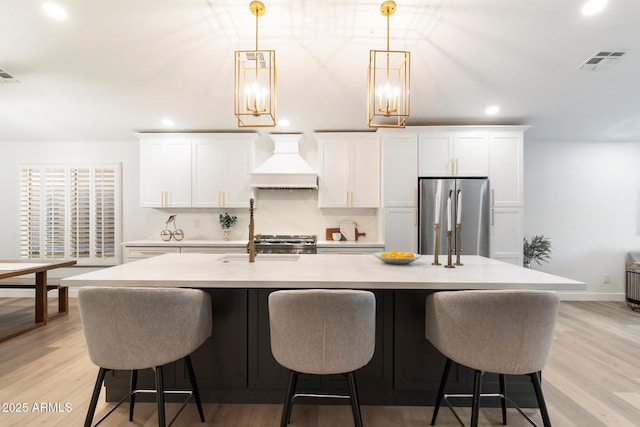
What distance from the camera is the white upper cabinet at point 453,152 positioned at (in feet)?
13.9

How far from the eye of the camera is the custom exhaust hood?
14.6ft

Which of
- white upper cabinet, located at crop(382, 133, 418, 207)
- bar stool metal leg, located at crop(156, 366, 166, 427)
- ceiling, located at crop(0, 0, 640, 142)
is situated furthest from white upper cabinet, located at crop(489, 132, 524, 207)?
bar stool metal leg, located at crop(156, 366, 166, 427)

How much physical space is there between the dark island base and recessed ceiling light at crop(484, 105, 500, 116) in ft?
9.70

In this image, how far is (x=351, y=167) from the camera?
4613mm

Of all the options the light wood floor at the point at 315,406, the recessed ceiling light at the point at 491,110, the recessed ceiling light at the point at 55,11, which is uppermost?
the recessed ceiling light at the point at 55,11

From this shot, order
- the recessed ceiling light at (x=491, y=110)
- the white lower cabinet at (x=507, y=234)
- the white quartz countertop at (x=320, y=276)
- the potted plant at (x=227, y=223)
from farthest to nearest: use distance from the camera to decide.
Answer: the potted plant at (x=227, y=223) → the white lower cabinet at (x=507, y=234) → the recessed ceiling light at (x=491, y=110) → the white quartz countertop at (x=320, y=276)

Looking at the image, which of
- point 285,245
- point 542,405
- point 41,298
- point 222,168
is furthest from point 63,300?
point 542,405

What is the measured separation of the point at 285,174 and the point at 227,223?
48.1 inches

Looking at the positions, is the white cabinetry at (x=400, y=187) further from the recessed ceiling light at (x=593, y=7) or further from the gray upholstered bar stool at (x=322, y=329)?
the gray upholstered bar stool at (x=322, y=329)

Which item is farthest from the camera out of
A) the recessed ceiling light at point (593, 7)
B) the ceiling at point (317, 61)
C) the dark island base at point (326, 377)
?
the ceiling at point (317, 61)

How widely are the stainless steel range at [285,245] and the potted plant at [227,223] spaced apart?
0.65 metres

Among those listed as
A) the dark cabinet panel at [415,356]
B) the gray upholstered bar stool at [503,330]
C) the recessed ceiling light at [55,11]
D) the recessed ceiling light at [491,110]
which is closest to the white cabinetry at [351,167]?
the recessed ceiling light at [491,110]

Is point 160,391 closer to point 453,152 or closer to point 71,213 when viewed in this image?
point 453,152

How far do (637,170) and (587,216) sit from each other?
1007mm
